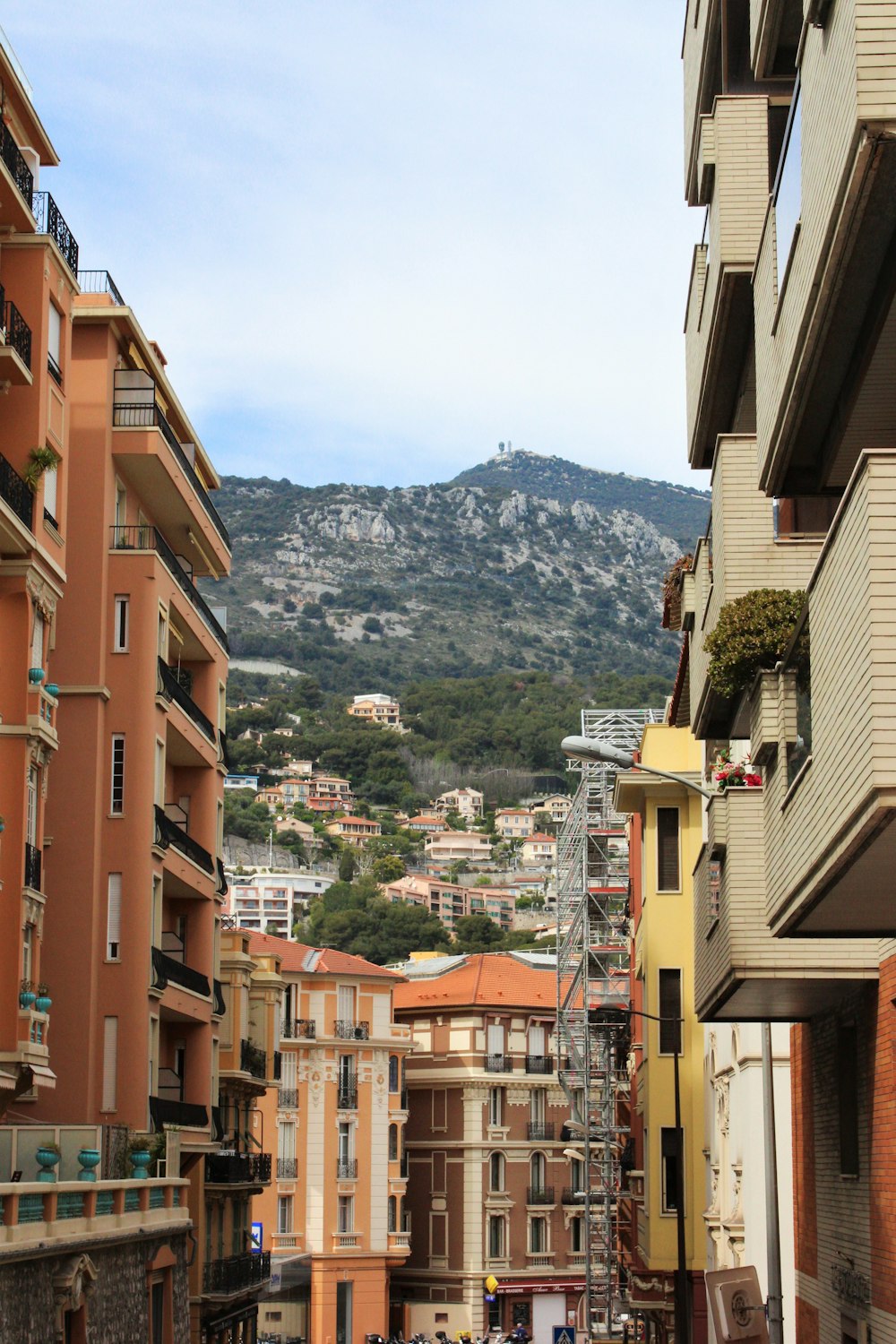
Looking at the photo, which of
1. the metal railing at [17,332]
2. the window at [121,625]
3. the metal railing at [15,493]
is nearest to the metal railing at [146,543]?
the window at [121,625]

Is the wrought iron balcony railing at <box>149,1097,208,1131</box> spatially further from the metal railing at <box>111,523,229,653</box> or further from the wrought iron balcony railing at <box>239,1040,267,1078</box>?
the wrought iron balcony railing at <box>239,1040,267,1078</box>

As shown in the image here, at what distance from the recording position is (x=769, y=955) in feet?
55.9

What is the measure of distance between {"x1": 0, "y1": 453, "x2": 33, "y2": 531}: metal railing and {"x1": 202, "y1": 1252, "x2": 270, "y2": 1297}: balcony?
78.1 ft

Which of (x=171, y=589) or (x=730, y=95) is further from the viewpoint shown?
(x=171, y=589)

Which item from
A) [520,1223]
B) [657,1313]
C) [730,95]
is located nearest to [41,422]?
[730,95]

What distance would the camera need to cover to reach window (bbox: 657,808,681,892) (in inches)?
1801

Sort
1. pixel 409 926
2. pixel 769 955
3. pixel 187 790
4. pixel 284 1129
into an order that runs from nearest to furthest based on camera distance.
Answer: pixel 769 955 < pixel 187 790 < pixel 284 1129 < pixel 409 926

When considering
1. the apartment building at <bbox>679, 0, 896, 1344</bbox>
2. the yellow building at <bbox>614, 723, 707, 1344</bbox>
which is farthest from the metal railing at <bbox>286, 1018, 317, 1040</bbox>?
the apartment building at <bbox>679, 0, 896, 1344</bbox>

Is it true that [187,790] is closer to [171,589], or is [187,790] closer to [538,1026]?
[171,589]

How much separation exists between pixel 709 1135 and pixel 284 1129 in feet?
152

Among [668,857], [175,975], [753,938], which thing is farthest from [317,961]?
[753,938]

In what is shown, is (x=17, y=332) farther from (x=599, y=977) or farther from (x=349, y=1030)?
(x=349, y=1030)

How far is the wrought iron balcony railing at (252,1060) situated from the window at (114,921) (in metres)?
17.3

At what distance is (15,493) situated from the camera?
28.8 metres
